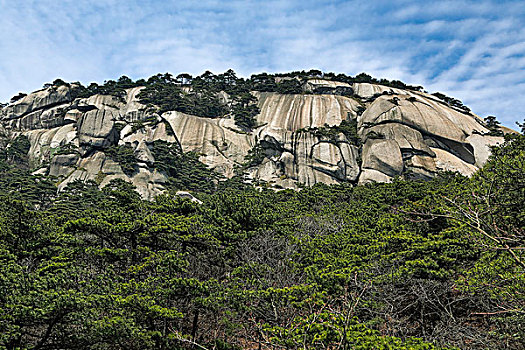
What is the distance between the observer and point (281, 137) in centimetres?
4372

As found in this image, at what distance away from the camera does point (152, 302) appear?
834 cm

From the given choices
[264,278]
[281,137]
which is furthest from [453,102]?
[264,278]

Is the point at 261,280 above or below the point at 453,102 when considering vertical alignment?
below

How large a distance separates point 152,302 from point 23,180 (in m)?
35.5

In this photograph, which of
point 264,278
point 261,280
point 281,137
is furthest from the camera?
point 281,137

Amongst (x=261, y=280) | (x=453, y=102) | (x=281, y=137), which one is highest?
(x=453, y=102)

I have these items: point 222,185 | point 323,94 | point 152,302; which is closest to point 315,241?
point 152,302

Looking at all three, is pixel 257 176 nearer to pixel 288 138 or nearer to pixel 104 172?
pixel 288 138

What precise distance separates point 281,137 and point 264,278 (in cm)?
3449

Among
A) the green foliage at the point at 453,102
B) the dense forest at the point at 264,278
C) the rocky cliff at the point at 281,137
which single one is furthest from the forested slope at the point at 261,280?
the green foliage at the point at 453,102

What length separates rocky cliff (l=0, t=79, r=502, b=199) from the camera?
130 ft

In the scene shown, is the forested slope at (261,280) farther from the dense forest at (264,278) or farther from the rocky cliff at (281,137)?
the rocky cliff at (281,137)

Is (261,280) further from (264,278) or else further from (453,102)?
(453,102)

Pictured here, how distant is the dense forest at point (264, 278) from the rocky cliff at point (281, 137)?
23.9 metres
